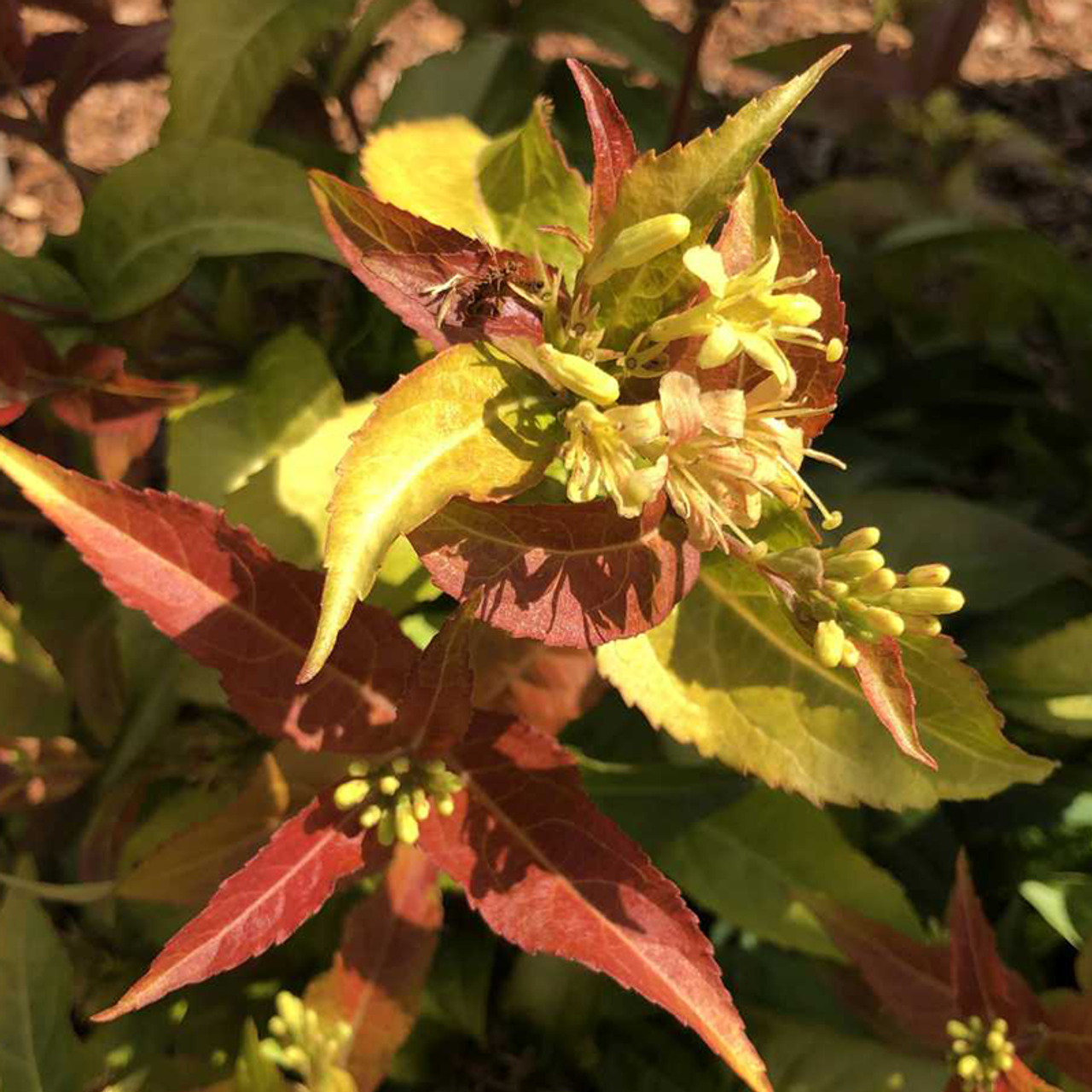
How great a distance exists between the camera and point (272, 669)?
0.74 meters

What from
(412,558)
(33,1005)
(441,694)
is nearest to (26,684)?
(33,1005)

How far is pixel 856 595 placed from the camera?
60cm

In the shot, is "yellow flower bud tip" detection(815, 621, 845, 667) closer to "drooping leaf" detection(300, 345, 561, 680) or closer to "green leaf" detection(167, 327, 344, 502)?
"drooping leaf" detection(300, 345, 561, 680)

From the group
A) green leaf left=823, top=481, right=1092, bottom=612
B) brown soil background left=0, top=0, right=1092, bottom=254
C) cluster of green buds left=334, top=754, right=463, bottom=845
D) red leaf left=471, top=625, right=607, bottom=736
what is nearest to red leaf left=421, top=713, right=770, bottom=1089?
cluster of green buds left=334, top=754, right=463, bottom=845

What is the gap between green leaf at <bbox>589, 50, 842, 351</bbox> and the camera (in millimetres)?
560

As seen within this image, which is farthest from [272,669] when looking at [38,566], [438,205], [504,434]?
[38,566]

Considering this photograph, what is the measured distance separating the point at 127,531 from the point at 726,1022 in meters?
0.46

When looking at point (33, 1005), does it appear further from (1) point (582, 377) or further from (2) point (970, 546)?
(2) point (970, 546)

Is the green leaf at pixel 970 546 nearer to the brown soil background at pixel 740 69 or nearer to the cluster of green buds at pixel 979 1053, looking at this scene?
the cluster of green buds at pixel 979 1053

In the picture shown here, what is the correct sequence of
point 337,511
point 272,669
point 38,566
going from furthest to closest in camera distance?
1. point 38,566
2. point 272,669
3. point 337,511

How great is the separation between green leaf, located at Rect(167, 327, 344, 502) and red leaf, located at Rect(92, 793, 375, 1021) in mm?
353

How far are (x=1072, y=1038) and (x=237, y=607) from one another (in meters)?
→ 0.67

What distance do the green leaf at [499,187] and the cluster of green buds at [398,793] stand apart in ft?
1.13

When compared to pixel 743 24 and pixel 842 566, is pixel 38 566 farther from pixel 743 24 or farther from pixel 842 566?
pixel 743 24
